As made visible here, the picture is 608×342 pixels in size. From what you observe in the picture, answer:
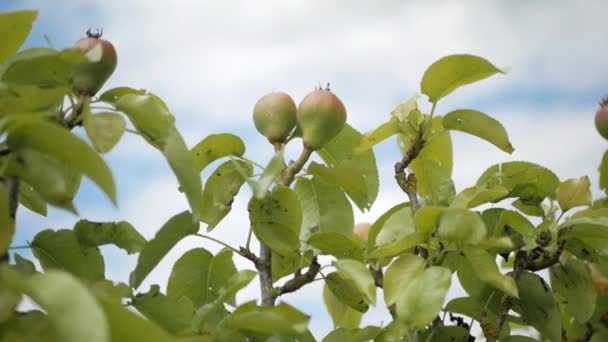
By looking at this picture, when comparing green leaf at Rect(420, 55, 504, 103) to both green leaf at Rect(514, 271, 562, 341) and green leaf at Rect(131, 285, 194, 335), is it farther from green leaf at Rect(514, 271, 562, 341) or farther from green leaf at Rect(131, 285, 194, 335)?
green leaf at Rect(131, 285, 194, 335)

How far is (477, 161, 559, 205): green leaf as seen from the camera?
61.3 inches

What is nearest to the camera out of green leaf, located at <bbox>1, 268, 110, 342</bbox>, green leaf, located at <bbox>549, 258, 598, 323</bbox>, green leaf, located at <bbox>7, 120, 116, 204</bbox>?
green leaf, located at <bbox>1, 268, 110, 342</bbox>

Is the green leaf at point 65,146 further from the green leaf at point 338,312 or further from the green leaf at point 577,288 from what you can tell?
the green leaf at point 577,288

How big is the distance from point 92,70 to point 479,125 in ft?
2.24

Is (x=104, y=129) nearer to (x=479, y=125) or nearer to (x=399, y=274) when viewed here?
(x=399, y=274)

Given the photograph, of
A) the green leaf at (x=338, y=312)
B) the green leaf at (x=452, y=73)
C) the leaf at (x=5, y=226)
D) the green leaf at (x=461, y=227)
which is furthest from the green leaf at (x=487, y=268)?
the leaf at (x=5, y=226)

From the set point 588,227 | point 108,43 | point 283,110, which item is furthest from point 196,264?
point 588,227

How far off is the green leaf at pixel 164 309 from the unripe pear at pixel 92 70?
30 centimetres

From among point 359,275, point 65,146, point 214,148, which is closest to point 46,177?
point 65,146

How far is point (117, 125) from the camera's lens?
1055 millimetres

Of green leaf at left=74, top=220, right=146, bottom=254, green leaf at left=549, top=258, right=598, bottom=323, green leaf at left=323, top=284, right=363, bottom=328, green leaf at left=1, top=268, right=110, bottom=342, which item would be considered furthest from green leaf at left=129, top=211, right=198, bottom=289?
green leaf at left=549, top=258, right=598, bottom=323

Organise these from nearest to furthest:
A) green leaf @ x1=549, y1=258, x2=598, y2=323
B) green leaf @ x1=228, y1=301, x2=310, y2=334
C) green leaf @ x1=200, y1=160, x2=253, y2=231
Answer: green leaf @ x1=228, y1=301, x2=310, y2=334, green leaf @ x1=200, y1=160, x2=253, y2=231, green leaf @ x1=549, y1=258, x2=598, y2=323

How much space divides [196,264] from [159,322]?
0.26 meters

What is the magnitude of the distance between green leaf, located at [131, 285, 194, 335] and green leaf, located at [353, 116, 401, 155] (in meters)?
0.49
